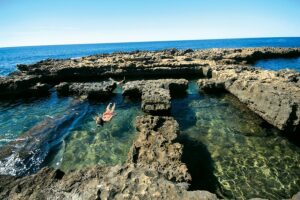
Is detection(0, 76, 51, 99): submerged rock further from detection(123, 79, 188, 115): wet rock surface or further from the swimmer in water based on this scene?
the swimmer in water

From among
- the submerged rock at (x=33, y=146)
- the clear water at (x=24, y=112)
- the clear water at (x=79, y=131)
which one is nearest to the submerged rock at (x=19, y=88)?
the clear water at (x=24, y=112)

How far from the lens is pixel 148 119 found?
40.5ft

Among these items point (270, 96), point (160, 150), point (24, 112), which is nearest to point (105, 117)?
point (24, 112)

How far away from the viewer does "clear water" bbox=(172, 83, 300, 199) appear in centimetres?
898

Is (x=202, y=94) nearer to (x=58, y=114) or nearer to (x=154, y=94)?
(x=154, y=94)

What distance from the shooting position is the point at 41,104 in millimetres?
21469

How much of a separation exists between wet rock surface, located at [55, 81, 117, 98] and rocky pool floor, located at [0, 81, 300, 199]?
2162 mm

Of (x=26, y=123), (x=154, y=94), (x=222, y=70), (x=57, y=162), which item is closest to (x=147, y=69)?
(x=222, y=70)

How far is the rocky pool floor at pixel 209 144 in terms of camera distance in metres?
9.28

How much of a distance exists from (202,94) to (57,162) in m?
15.2

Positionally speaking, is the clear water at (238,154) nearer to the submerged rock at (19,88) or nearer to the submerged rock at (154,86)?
the submerged rock at (154,86)

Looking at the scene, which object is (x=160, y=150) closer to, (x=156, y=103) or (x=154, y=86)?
(x=156, y=103)

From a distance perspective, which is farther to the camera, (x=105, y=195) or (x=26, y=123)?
(x=26, y=123)

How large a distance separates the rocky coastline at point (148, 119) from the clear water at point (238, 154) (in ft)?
2.94
